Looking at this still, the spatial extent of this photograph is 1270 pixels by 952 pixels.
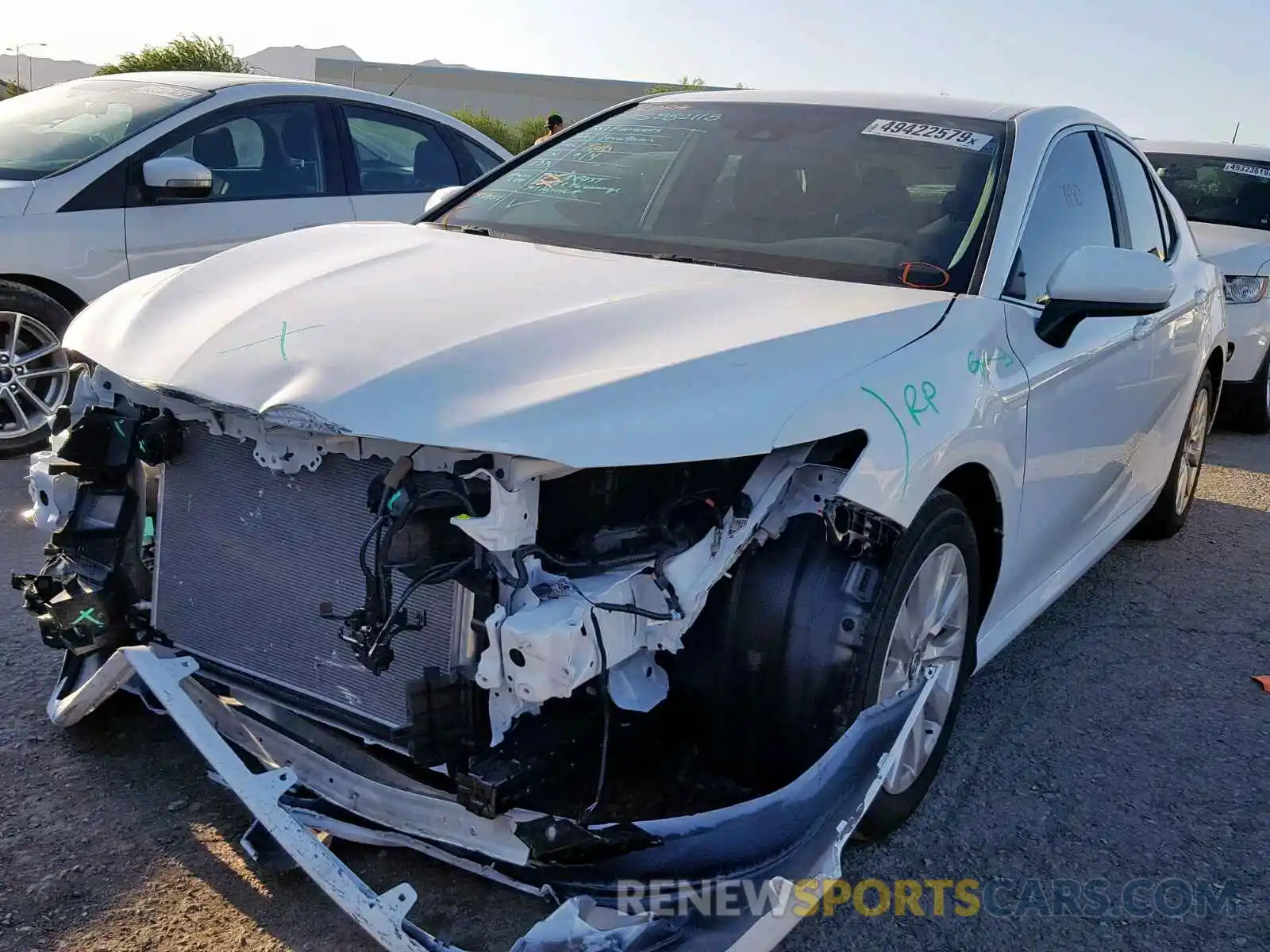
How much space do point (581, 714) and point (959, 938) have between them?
0.97 metres

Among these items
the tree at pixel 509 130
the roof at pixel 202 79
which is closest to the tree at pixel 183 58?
the tree at pixel 509 130

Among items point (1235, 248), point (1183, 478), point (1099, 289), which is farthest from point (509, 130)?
point (1099, 289)

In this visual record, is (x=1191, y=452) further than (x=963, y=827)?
Yes

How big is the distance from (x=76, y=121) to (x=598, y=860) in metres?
4.91

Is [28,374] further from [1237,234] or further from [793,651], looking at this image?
[1237,234]

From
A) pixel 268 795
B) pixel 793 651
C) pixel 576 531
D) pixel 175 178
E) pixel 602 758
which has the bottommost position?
pixel 268 795

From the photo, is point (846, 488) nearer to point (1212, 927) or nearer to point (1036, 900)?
point (1036, 900)

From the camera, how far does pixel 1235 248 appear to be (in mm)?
7711

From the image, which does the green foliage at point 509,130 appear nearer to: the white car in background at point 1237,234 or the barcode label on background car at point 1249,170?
the white car in background at point 1237,234

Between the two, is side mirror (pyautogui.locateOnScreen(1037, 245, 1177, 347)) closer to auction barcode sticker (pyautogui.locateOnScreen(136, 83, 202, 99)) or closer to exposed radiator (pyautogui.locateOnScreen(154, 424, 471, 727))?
exposed radiator (pyautogui.locateOnScreen(154, 424, 471, 727))

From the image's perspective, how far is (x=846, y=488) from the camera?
2.31 m

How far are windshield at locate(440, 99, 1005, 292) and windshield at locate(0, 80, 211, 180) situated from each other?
258cm

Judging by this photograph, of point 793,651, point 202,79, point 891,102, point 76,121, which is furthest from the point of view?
point 202,79

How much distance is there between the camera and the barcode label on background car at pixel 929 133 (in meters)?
3.38
